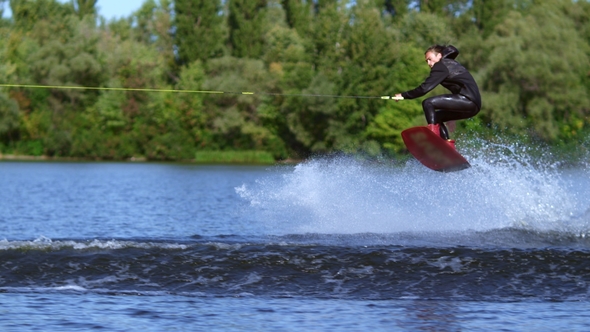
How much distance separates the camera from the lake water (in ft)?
34.3

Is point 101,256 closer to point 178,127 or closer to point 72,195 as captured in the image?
point 72,195

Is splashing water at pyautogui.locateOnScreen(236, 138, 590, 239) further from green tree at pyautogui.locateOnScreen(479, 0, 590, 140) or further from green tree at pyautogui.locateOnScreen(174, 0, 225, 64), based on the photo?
green tree at pyautogui.locateOnScreen(174, 0, 225, 64)

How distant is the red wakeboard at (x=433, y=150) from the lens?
1416 centimetres

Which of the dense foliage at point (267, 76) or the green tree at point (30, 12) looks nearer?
the dense foliage at point (267, 76)

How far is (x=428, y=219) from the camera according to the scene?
58.8 ft

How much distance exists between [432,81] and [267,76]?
59.2 metres

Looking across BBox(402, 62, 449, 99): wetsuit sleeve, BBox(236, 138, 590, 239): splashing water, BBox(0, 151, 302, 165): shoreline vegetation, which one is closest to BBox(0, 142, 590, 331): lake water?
BBox(236, 138, 590, 239): splashing water

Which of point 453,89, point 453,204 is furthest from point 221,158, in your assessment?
point 453,89

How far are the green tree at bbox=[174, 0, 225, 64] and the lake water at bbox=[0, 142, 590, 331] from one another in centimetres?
5952

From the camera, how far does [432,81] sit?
13.5 metres

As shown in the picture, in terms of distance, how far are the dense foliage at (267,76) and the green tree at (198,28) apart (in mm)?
96

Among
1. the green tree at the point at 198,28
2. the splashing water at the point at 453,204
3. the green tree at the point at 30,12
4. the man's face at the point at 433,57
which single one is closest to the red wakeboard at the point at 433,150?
the man's face at the point at 433,57

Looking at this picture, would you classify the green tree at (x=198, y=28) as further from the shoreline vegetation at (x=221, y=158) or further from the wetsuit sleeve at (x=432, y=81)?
the wetsuit sleeve at (x=432, y=81)

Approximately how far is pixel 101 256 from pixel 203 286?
1.80 metres
